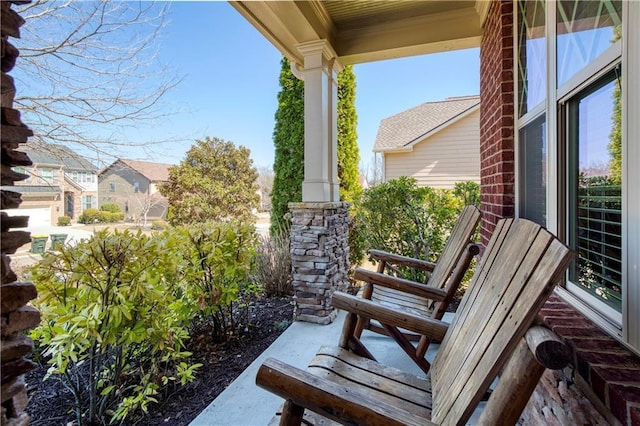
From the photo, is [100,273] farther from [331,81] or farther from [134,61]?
[134,61]

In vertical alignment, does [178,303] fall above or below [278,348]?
above

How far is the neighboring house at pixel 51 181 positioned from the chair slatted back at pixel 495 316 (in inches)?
163

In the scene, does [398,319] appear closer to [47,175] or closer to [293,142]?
[293,142]

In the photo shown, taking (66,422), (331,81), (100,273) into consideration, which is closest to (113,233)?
(100,273)

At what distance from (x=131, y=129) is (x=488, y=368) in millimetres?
4699

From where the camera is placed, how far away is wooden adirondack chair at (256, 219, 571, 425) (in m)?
0.71

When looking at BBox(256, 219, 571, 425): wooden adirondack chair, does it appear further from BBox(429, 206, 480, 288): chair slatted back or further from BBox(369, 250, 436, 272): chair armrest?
BBox(369, 250, 436, 272): chair armrest

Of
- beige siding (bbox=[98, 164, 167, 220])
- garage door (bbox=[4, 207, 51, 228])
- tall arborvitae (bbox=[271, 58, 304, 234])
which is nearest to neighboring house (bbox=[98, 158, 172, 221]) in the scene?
beige siding (bbox=[98, 164, 167, 220])

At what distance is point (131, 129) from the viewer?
4113 millimetres

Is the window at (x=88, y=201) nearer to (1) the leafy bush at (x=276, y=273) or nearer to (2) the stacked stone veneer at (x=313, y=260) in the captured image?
(1) the leafy bush at (x=276, y=273)

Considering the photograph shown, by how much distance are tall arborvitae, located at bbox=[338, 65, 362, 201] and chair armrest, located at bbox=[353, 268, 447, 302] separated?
9.25 ft

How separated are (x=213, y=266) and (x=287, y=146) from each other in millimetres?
2785

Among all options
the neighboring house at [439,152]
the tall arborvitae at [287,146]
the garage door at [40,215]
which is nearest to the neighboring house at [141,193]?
the garage door at [40,215]

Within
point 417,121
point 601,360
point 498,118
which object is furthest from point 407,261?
point 417,121
